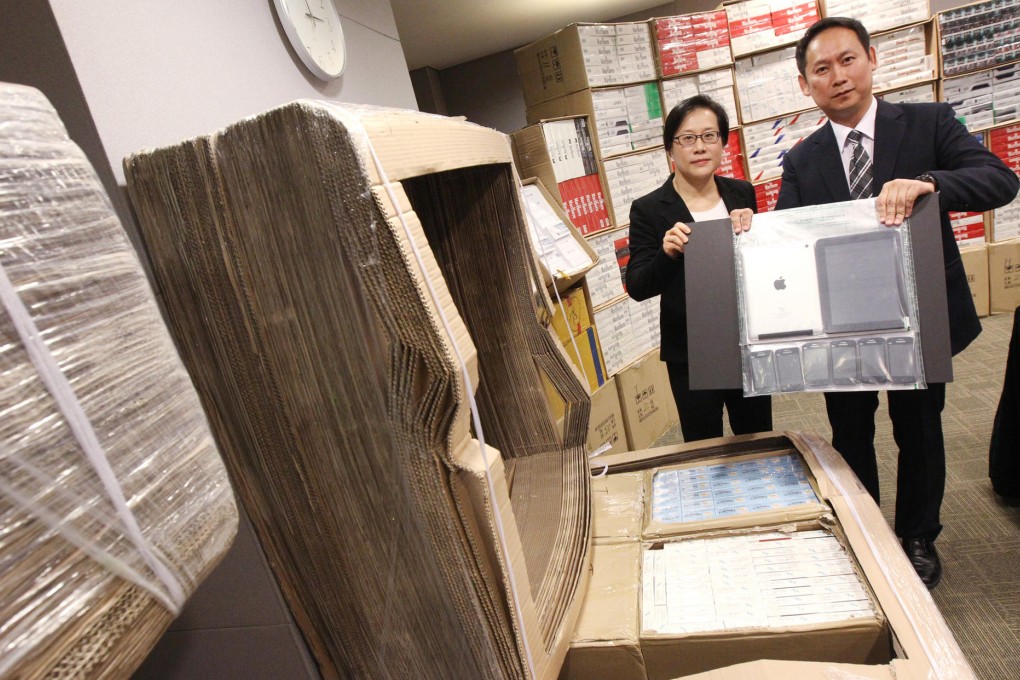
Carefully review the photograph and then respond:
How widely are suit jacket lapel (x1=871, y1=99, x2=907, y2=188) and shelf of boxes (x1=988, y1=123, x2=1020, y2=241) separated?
3335 millimetres

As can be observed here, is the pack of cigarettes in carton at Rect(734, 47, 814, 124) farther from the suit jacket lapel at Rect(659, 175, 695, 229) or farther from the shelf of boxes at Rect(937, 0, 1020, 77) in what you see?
the suit jacket lapel at Rect(659, 175, 695, 229)

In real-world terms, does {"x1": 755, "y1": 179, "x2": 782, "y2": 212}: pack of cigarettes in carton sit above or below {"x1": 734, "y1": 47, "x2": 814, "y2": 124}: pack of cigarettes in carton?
below

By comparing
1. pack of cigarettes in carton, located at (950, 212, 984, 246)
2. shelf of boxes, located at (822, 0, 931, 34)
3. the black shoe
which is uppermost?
shelf of boxes, located at (822, 0, 931, 34)

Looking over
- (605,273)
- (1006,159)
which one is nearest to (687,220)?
(605,273)

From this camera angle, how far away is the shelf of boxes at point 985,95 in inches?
151

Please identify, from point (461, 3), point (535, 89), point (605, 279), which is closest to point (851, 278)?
point (605, 279)

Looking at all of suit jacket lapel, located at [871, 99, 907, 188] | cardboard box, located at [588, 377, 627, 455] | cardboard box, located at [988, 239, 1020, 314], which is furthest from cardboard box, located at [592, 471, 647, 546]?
cardboard box, located at [988, 239, 1020, 314]

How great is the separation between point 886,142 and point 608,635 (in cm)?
141

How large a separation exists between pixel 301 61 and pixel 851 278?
1.33 meters

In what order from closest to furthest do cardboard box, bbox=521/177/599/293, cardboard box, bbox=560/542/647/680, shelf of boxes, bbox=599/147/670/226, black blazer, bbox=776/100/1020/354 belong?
1. cardboard box, bbox=560/542/647/680
2. black blazer, bbox=776/100/1020/354
3. cardboard box, bbox=521/177/599/293
4. shelf of boxes, bbox=599/147/670/226

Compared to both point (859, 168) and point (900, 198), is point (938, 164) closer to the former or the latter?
point (859, 168)

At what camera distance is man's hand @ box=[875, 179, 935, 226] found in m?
1.22

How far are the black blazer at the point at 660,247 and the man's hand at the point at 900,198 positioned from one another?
59cm

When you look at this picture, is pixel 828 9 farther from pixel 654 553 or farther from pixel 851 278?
pixel 654 553
